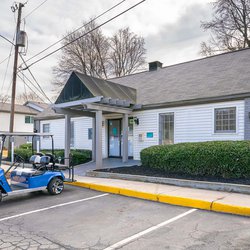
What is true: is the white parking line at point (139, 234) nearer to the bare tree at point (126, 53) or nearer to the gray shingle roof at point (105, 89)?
the gray shingle roof at point (105, 89)

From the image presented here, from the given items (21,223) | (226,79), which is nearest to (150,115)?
(226,79)

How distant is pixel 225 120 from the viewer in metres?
11.2

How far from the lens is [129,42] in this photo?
124ft

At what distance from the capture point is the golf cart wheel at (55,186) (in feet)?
25.0

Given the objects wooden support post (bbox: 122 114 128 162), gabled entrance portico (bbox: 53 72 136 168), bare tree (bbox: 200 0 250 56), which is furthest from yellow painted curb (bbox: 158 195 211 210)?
bare tree (bbox: 200 0 250 56)

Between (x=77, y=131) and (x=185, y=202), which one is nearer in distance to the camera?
(x=185, y=202)

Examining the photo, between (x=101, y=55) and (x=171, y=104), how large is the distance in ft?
86.3

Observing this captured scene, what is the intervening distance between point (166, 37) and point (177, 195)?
1358 cm

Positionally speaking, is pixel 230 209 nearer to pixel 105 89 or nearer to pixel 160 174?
pixel 160 174

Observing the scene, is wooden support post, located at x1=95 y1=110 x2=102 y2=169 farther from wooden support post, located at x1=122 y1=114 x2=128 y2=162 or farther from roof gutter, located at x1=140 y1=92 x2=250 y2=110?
roof gutter, located at x1=140 y1=92 x2=250 y2=110

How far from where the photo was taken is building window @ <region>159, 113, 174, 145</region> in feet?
42.2

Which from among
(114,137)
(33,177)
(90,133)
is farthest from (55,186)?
(90,133)

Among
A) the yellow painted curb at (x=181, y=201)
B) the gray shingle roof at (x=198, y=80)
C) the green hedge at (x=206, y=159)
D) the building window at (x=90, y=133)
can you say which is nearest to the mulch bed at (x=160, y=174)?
the green hedge at (x=206, y=159)

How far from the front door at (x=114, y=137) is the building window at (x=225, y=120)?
5817mm
